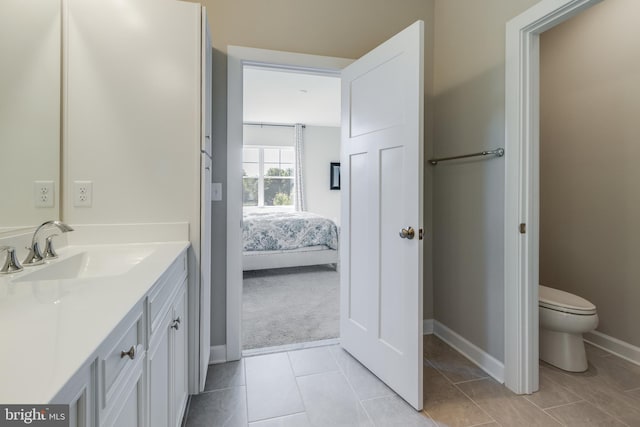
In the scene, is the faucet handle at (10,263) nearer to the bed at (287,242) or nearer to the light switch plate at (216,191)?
the light switch plate at (216,191)

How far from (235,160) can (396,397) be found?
1652 mm

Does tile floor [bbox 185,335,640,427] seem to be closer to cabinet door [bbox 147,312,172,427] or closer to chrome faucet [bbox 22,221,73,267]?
cabinet door [bbox 147,312,172,427]

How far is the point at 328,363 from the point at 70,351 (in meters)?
1.78

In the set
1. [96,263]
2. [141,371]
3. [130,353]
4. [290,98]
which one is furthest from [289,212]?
[130,353]

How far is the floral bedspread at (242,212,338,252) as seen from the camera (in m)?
4.17

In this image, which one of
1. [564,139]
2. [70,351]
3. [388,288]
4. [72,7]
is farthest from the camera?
[564,139]

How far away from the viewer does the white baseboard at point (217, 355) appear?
6.84 feet

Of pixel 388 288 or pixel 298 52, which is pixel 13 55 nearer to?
pixel 298 52

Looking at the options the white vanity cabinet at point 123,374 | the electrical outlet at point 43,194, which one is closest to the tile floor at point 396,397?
the white vanity cabinet at point 123,374

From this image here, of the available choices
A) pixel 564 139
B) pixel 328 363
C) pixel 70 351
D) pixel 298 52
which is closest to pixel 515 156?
pixel 564 139

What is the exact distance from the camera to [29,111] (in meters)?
1.31

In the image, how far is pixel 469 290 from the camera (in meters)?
2.12

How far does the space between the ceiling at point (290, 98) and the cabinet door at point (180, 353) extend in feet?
8.14

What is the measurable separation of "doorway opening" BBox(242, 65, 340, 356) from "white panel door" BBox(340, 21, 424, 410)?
45cm
